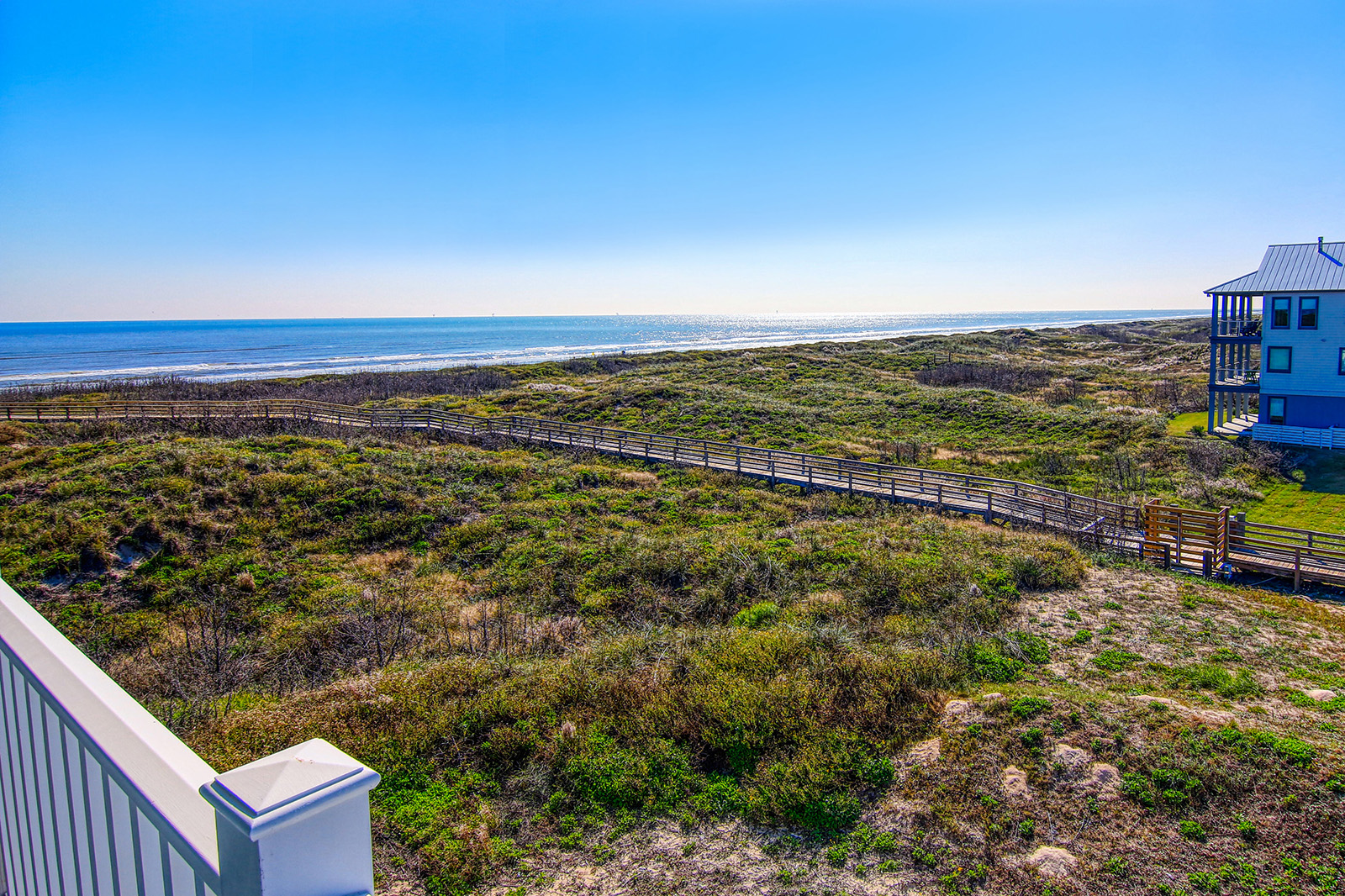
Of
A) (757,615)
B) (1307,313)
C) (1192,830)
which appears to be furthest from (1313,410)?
(1192,830)

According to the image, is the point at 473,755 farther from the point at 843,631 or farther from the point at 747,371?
the point at 747,371

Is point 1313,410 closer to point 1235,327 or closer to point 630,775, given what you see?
point 1235,327

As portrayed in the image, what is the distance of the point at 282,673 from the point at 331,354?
124 metres

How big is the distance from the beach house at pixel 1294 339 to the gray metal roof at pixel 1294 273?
0.03m

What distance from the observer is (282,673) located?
12.7 meters

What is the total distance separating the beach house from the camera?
27.9 meters

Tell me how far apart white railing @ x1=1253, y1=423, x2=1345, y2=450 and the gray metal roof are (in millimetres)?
5415

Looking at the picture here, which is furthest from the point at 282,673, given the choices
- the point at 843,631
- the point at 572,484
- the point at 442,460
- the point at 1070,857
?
the point at 442,460

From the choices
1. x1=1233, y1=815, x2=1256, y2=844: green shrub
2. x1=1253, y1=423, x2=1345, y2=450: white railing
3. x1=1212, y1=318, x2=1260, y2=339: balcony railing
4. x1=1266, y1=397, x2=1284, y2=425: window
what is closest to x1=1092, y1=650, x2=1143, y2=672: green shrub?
x1=1233, y1=815, x2=1256, y2=844: green shrub

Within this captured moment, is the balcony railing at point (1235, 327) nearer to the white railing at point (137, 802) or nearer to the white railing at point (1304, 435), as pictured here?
the white railing at point (1304, 435)

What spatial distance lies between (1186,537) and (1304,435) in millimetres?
15053

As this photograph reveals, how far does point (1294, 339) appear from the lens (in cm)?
2872

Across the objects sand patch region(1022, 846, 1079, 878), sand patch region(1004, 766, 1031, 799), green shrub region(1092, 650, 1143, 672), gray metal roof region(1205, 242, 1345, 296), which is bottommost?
green shrub region(1092, 650, 1143, 672)

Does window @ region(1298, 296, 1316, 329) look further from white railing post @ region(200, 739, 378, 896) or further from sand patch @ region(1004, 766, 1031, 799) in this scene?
white railing post @ region(200, 739, 378, 896)
